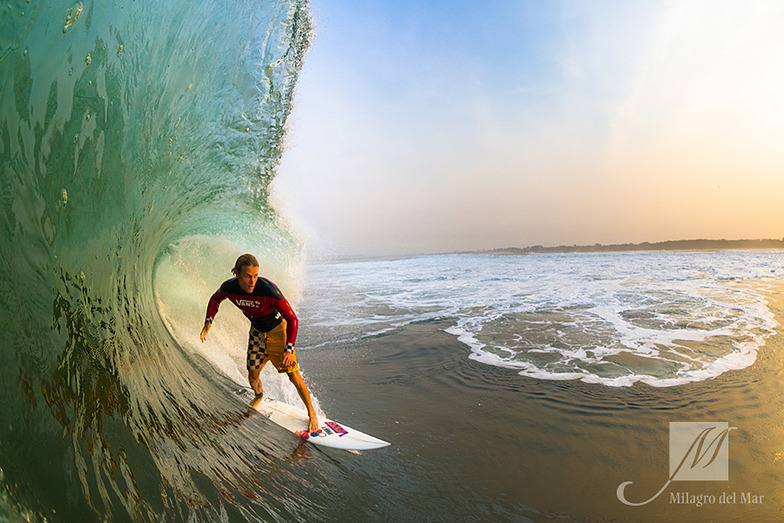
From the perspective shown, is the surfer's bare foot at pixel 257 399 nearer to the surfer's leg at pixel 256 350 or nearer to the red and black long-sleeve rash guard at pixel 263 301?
the surfer's leg at pixel 256 350

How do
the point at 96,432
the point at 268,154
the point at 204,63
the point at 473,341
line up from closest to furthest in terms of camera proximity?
the point at 96,432
the point at 204,63
the point at 268,154
the point at 473,341

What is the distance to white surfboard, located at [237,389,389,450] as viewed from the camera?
3.75 meters

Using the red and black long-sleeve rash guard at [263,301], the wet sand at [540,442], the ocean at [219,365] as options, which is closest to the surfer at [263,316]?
the red and black long-sleeve rash guard at [263,301]

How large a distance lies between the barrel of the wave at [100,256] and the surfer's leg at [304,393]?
30.1 inches

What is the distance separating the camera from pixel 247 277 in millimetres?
3312

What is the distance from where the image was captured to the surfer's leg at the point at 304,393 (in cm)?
373

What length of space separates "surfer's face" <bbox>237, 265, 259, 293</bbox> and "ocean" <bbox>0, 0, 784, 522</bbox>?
101cm

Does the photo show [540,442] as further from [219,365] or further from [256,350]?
[219,365]

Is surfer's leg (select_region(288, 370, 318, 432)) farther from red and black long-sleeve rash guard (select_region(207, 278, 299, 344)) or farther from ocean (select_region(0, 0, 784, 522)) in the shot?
red and black long-sleeve rash guard (select_region(207, 278, 299, 344))

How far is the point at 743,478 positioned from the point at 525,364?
320 cm

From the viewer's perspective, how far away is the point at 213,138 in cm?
571

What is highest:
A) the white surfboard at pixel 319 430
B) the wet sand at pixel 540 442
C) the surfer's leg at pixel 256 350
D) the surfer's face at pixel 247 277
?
the surfer's face at pixel 247 277

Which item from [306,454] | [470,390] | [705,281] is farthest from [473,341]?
[705,281]

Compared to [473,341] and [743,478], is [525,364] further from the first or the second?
[743,478]
